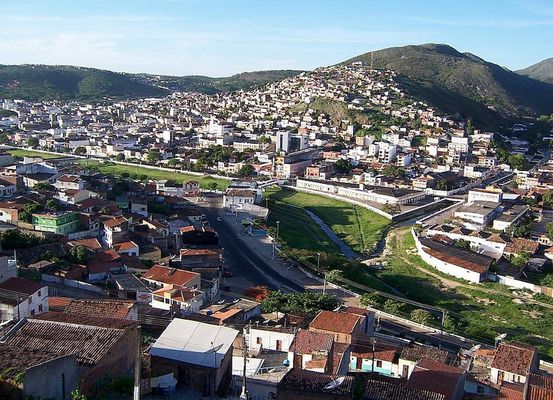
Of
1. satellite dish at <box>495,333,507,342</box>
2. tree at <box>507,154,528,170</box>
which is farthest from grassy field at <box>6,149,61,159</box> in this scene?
satellite dish at <box>495,333,507,342</box>

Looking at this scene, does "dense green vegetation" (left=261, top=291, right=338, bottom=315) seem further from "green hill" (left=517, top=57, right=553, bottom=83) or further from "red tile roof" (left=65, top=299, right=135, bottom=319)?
"green hill" (left=517, top=57, right=553, bottom=83)

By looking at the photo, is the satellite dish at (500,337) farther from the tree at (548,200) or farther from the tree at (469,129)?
the tree at (469,129)

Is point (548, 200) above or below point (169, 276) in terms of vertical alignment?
below

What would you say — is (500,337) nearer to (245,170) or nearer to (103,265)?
(103,265)

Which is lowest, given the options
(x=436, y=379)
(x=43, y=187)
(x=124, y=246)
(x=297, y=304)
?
(x=124, y=246)

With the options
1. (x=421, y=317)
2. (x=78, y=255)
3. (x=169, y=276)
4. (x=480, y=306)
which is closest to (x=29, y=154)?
(x=78, y=255)

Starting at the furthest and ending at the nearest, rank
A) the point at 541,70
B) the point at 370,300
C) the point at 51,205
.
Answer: the point at 541,70
the point at 51,205
the point at 370,300

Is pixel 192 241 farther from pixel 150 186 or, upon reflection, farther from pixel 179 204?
pixel 150 186
